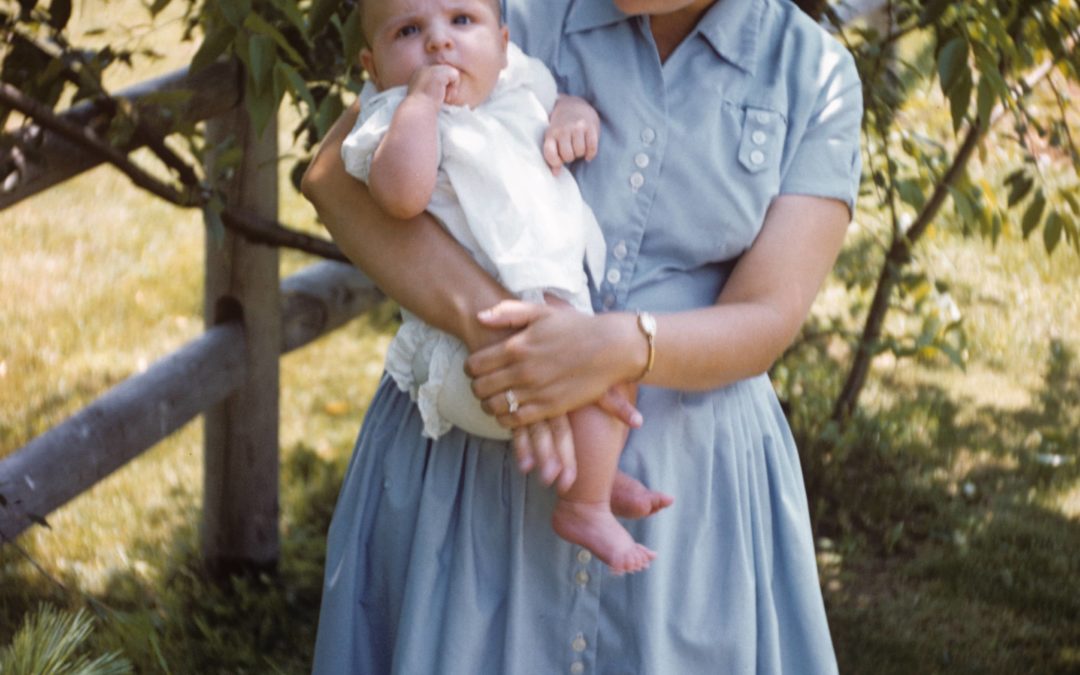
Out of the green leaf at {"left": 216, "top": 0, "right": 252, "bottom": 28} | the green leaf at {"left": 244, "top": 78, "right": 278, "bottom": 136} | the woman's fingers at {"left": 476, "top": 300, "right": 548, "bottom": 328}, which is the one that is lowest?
the woman's fingers at {"left": 476, "top": 300, "right": 548, "bottom": 328}

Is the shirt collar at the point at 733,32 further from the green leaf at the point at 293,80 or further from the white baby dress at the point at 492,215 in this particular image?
the green leaf at the point at 293,80

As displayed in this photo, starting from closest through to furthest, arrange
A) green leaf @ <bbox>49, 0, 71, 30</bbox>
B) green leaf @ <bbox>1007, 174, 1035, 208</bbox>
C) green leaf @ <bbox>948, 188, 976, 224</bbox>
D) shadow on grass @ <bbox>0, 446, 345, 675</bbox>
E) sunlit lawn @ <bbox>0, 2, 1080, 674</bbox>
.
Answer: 1. green leaf @ <bbox>49, 0, 71, 30</bbox>
2. green leaf @ <bbox>948, 188, 976, 224</bbox>
3. green leaf @ <bbox>1007, 174, 1035, 208</bbox>
4. shadow on grass @ <bbox>0, 446, 345, 675</bbox>
5. sunlit lawn @ <bbox>0, 2, 1080, 674</bbox>

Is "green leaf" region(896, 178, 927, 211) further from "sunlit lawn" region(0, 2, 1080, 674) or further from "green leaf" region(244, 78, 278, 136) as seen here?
"green leaf" region(244, 78, 278, 136)

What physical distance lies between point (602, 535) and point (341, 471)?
2.45 meters

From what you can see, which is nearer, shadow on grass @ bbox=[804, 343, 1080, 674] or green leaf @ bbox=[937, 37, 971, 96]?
green leaf @ bbox=[937, 37, 971, 96]

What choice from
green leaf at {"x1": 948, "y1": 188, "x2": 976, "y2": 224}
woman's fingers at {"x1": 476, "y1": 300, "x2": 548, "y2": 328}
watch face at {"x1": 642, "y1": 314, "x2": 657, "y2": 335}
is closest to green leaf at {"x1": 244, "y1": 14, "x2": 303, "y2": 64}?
woman's fingers at {"x1": 476, "y1": 300, "x2": 548, "y2": 328}

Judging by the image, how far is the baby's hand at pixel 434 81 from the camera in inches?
66.3

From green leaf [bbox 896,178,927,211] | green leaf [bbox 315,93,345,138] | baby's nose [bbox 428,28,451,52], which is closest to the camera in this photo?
baby's nose [bbox 428,28,451,52]

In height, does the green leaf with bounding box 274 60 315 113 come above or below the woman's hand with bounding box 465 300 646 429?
above

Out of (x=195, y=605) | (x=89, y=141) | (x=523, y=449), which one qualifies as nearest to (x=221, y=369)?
(x=195, y=605)

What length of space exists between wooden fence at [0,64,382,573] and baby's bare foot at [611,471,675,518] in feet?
4.60

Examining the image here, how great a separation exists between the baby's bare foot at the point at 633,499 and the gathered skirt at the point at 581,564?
79mm

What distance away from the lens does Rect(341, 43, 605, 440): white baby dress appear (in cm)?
166

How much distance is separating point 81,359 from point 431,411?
300cm
